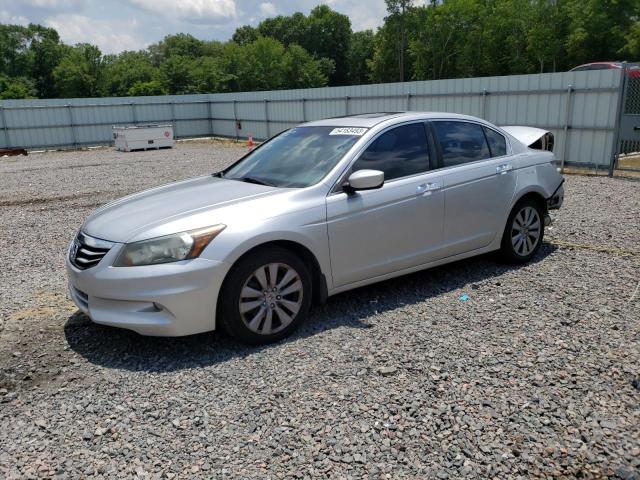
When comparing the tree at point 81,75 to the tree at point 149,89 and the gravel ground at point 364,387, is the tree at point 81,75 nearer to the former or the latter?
the tree at point 149,89

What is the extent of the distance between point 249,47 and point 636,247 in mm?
78499

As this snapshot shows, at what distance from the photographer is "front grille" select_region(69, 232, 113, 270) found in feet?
13.5

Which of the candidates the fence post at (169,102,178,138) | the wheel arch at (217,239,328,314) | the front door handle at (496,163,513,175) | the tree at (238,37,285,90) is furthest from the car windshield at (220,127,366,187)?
the tree at (238,37,285,90)

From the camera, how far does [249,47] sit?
3113 inches

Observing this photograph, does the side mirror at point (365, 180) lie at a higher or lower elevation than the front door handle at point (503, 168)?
higher

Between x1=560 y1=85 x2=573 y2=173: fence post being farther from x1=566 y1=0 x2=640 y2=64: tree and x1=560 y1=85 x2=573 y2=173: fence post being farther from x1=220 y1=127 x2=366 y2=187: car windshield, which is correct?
x1=566 y1=0 x2=640 y2=64: tree

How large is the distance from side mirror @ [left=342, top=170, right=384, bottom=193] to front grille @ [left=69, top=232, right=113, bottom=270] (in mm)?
1889

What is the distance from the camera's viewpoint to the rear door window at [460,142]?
17.6 ft

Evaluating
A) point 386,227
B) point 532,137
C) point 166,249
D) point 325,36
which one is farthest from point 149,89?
point 166,249

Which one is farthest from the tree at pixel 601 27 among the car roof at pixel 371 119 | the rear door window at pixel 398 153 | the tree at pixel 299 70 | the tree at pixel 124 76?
the rear door window at pixel 398 153

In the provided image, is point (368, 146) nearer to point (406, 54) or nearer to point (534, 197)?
point (534, 197)

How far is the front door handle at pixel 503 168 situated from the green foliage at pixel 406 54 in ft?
134

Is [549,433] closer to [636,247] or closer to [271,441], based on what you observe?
[271,441]

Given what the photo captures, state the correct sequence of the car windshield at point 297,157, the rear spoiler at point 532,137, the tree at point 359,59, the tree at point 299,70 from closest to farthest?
the car windshield at point 297,157, the rear spoiler at point 532,137, the tree at point 299,70, the tree at point 359,59
